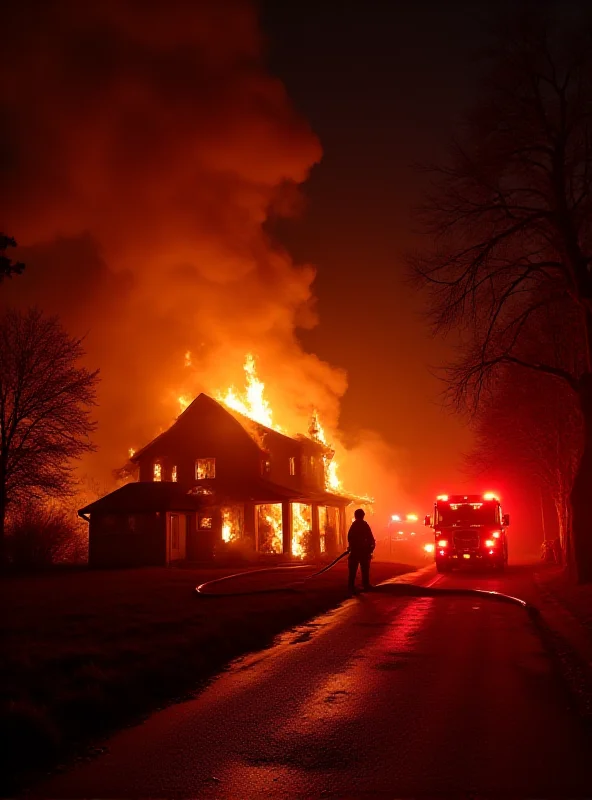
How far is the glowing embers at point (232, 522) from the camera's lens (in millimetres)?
36375

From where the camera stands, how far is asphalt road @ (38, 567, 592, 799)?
4.47 meters

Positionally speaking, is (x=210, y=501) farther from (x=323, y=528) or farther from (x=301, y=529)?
(x=323, y=528)

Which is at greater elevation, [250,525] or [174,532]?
[250,525]

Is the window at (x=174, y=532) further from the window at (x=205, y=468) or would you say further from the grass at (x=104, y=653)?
the grass at (x=104, y=653)

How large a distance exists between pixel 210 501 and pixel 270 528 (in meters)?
4.08

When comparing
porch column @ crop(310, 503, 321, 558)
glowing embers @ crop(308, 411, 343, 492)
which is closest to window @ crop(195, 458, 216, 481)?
porch column @ crop(310, 503, 321, 558)

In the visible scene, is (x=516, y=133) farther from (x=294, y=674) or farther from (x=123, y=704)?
(x=123, y=704)

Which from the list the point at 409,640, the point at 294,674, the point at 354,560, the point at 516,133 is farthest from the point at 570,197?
the point at 294,674

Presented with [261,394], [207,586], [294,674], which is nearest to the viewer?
[294,674]

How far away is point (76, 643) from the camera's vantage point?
30.7ft

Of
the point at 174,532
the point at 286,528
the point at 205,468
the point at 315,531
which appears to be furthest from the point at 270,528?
the point at 174,532

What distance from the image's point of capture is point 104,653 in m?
8.43

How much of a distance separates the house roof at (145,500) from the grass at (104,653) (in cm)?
1574

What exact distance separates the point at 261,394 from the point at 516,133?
34647mm
